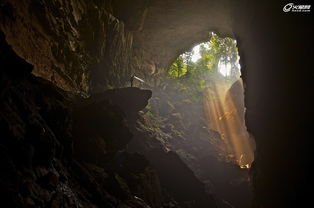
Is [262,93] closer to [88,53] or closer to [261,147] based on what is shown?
[261,147]

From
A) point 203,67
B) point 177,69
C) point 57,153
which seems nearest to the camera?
point 57,153

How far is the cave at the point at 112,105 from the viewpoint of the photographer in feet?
25.4

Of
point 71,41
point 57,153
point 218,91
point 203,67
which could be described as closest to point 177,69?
point 203,67

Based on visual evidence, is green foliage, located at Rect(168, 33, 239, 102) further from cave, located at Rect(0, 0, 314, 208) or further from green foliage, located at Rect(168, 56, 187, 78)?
cave, located at Rect(0, 0, 314, 208)

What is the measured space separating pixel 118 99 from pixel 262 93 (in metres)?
8.52

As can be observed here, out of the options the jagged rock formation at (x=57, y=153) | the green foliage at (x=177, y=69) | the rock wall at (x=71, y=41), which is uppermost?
the green foliage at (x=177, y=69)

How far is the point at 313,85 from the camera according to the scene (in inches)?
399

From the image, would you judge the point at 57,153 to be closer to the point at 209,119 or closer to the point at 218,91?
the point at 209,119

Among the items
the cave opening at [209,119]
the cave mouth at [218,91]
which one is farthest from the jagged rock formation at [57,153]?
the cave mouth at [218,91]

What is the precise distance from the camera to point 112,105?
13578mm

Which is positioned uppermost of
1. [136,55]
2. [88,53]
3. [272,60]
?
[136,55]

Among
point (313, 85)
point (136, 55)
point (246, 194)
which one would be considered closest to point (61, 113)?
point (313, 85)

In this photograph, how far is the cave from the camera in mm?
7754

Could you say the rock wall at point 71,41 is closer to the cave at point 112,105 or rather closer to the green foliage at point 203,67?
the cave at point 112,105
